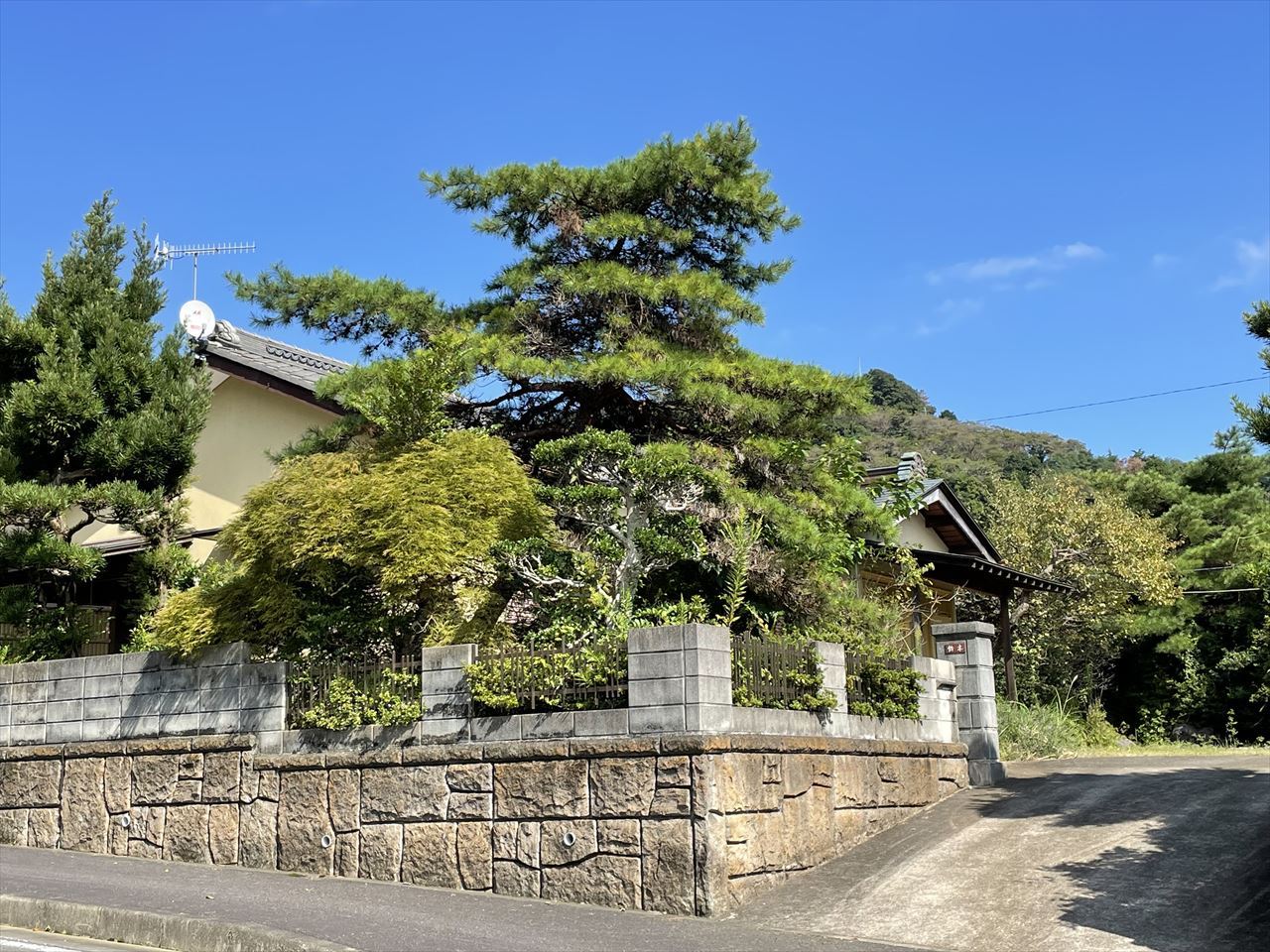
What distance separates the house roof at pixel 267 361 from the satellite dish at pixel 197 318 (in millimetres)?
159

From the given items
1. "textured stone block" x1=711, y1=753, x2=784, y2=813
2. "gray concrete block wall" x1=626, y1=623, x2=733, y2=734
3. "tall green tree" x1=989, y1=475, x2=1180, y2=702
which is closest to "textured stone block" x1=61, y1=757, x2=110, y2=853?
"gray concrete block wall" x1=626, y1=623, x2=733, y2=734

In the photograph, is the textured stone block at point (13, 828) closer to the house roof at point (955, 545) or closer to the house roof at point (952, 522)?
the house roof at point (955, 545)

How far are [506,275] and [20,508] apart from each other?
6128 millimetres

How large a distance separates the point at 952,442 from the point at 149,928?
211 feet

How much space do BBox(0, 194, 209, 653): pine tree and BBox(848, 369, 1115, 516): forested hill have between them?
3366 centimetres

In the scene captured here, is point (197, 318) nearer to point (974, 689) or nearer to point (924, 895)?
point (974, 689)

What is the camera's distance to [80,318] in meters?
14.9

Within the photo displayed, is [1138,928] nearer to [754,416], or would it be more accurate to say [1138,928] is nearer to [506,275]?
[754,416]

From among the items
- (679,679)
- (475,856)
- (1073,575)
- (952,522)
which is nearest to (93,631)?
(475,856)

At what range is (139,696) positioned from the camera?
12.5 metres

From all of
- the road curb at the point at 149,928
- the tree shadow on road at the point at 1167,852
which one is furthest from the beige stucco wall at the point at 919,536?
the road curb at the point at 149,928

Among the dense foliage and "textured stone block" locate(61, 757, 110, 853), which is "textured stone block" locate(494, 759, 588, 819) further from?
"textured stone block" locate(61, 757, 110, 853)

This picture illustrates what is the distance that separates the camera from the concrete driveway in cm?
849

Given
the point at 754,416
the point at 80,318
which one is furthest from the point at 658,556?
the point at 80,318
